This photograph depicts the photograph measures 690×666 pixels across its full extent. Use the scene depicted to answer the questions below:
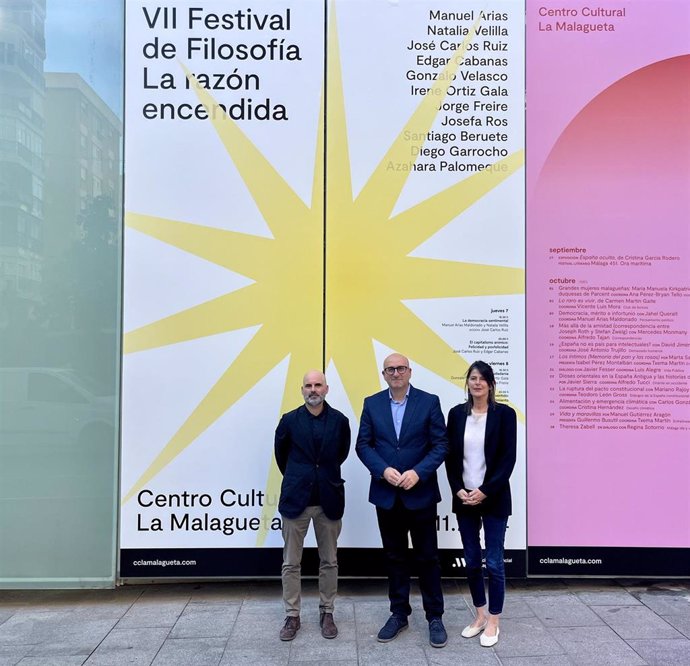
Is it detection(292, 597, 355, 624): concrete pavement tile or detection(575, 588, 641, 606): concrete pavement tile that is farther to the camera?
detection(575, 588, 641, 606): concrete pavement tile

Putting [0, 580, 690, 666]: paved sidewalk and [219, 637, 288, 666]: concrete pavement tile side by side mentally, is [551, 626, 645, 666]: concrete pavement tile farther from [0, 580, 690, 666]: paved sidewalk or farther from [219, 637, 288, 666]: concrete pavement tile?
[219, 637, 288, 666]: concrete pavement tile

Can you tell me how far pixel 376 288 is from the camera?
5062mm

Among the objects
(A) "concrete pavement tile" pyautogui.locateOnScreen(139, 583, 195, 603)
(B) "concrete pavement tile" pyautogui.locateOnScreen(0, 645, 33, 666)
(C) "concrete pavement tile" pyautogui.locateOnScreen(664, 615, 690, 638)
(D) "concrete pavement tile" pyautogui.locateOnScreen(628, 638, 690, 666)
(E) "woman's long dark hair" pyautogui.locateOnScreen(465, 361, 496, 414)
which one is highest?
(E) "woman's long dark hair" pyautogui.locateOnScreen(465, 361, 496, 414)

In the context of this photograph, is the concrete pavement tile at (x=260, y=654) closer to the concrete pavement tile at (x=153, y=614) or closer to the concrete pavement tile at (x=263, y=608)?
the concrete pavement tile at (x=263, y=608)

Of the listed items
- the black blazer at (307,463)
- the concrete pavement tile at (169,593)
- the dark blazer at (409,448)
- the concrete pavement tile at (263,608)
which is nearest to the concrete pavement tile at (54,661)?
the concrete pavement tile at (169,593)

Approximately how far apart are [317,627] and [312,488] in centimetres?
110

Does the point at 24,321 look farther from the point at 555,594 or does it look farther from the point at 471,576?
the point at 555,594

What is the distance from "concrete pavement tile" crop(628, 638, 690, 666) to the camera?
12.5 feet

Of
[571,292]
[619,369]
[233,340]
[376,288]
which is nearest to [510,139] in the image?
[571,292]

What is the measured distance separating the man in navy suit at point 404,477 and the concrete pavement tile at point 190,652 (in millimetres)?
1131

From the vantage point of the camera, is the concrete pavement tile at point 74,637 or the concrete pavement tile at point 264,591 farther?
the concrete pavement tile at point 264,591

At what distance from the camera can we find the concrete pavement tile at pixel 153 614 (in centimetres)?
445

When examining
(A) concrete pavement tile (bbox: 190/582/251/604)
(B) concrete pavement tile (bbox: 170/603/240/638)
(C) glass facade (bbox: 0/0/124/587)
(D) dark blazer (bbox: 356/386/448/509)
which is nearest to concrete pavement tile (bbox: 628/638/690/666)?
(D) dark blazer (bbox: 356/386/448/509)

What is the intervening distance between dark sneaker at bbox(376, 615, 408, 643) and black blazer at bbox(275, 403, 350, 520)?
0.83m
